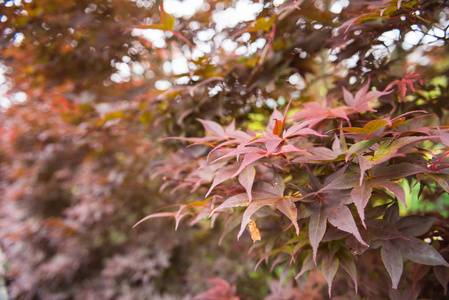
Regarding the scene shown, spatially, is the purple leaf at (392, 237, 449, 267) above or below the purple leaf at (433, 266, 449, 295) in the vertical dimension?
above

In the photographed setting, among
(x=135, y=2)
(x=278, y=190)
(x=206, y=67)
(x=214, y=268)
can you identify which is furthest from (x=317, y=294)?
(x=135, y=2)

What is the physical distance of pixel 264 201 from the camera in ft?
2.51

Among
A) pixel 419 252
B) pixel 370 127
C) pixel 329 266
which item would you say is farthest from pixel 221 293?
pixel 370 127

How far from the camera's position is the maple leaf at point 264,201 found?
72 centimetres

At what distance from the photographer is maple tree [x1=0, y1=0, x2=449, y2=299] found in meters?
0.80

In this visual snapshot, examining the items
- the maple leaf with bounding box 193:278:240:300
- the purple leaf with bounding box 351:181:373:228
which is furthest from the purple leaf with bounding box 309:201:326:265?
the maple leaf with bounding box 193:278:240:300

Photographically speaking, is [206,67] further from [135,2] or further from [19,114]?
[19,114]

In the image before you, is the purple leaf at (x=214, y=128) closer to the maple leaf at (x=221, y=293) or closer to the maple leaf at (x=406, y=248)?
the maple leaf at (x=406, y=248)

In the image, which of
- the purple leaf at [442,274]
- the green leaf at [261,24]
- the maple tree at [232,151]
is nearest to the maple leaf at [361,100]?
the maple tree at [232,151]

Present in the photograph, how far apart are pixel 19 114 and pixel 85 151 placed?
813mm

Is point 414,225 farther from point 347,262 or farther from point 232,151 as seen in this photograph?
point 232,151

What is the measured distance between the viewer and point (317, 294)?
148cm

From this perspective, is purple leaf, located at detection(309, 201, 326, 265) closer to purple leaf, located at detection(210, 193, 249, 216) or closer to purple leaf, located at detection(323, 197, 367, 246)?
purple leaf, located at detection(323, 197, 367, 246)

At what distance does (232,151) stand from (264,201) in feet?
0.58
